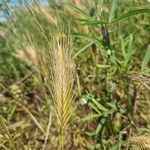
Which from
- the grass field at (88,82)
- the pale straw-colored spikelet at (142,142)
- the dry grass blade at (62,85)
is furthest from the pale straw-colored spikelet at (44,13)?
the pale straw-colored spikelet at (142,142)

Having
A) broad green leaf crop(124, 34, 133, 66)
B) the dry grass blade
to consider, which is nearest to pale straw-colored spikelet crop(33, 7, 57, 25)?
broad green leaf crop(124, 34, 133, 66)

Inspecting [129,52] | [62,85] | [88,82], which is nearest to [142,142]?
[62,85]

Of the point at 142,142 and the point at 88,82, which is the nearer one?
the point at 142,142

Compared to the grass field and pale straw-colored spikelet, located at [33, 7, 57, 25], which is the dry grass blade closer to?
the grass field

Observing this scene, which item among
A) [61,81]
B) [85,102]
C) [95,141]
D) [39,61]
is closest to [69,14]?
[39,61]

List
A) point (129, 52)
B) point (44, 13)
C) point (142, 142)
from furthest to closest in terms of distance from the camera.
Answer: point (44, 13) → point (129, 52) → point (142, 142)

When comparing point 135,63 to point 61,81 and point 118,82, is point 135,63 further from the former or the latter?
point 61,81

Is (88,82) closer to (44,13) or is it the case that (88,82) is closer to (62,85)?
(44,13)

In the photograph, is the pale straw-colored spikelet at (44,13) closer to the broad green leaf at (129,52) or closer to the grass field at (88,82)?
the grass field at (88,82)
